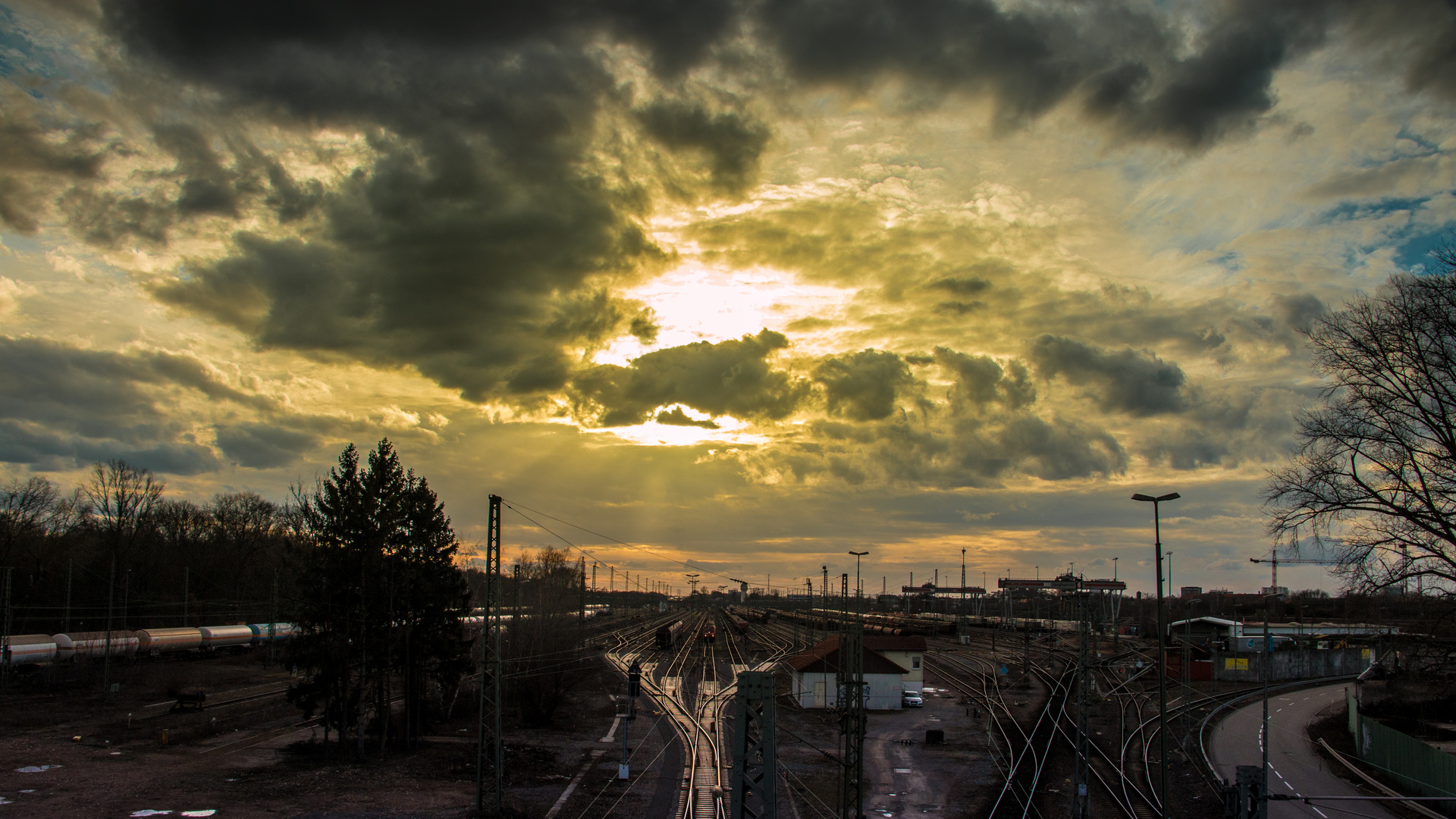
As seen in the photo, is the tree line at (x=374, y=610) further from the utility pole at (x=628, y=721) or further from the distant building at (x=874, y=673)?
the distant building at (x=874, y=673)

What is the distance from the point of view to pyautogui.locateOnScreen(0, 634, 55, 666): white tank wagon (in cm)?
6375

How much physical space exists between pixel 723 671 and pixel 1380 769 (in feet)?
171

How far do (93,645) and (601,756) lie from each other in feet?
169

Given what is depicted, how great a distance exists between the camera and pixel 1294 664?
87000 millimetres

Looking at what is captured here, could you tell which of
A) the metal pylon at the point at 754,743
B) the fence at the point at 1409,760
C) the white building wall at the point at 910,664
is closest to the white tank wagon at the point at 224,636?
the white building wall at the point at 910,664

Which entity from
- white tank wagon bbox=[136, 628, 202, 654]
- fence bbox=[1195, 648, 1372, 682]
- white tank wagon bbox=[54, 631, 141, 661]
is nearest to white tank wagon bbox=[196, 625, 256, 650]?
white tank wagon bbox=[136, 628, 202, 654]

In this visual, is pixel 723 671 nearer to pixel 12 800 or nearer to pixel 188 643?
pixel 188 643

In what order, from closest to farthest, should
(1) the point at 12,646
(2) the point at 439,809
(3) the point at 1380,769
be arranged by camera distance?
(2) the point at 439,809
(3) the point at 1380,769
(1) the point at 12,646

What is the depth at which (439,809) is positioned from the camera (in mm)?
33156

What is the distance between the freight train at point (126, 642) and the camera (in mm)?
64625

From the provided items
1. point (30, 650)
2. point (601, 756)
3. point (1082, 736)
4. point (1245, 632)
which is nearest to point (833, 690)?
point (601, 756)

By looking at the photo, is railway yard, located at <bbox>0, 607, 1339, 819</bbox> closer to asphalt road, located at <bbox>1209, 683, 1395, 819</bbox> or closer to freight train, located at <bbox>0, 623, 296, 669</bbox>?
freight train, located at <bbox>0, 623, 296, 669</bbox>

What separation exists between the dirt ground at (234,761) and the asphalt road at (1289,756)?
103 feet

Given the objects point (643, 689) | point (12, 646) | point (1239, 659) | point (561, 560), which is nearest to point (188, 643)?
point (12, 646)
